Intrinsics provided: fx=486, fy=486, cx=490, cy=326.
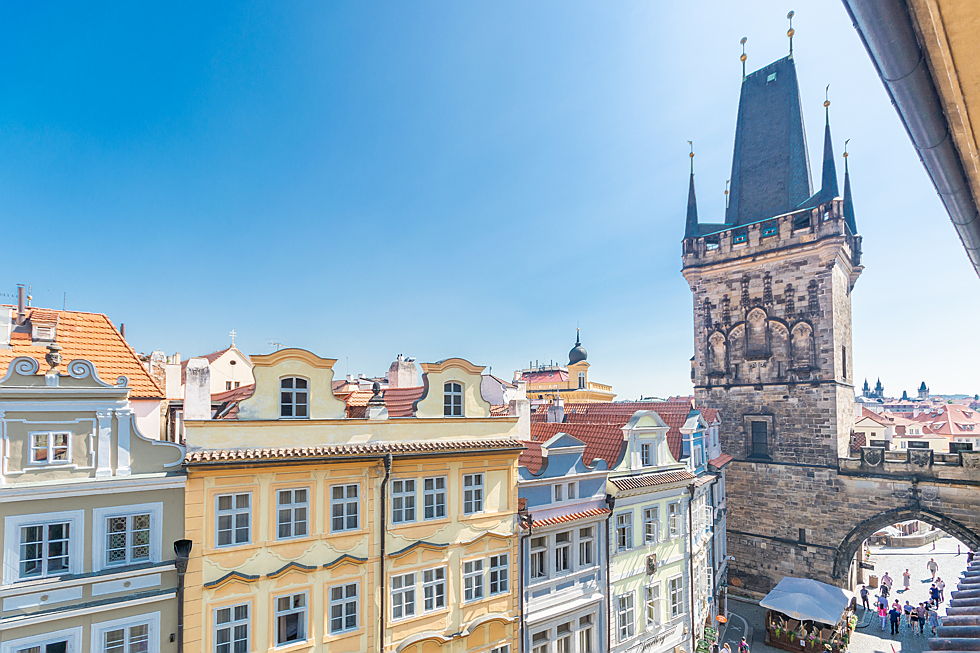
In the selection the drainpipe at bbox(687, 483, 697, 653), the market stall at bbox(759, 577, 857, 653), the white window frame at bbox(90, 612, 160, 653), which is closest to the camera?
the white window frame at bbox(90, 612, 160, 653)

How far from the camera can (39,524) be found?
934 centimetres

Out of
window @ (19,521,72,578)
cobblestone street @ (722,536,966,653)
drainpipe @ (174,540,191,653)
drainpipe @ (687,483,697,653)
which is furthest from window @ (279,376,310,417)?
cobblestone street @ (722,536,966,653)

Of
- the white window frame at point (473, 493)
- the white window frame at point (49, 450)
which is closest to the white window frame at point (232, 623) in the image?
the white window frame at point (49, 450)

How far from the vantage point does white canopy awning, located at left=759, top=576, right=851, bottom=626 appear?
2131 centimetres

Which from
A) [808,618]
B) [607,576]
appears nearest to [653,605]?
[607,576]

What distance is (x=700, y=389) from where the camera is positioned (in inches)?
1261

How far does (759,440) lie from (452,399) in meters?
23.9

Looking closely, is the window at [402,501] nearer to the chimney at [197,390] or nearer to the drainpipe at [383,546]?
the drainpipe at [383,546]

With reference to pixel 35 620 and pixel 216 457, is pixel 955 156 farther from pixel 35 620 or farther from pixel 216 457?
pixel 35 620

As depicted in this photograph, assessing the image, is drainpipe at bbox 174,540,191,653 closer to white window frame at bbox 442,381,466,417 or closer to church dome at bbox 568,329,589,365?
white window frame at bbox 442,381,466,417

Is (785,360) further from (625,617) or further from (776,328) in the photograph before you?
(625,617)

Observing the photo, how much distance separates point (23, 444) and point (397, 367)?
9.91m

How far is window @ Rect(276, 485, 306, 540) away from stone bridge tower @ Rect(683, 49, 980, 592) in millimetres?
27147

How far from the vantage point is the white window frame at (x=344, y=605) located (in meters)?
11.8
